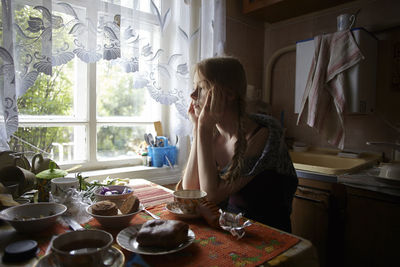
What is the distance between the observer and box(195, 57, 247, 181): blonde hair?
119 centimetres

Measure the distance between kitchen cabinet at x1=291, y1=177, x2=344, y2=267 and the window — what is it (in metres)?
1.16

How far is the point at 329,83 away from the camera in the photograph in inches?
73.6

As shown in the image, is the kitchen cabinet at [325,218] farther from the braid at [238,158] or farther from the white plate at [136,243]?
the white plate at [136,243]

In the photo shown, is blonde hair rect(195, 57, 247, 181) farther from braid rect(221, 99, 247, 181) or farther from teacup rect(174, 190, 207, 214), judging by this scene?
teacup rect(174, 190, 207, 214)

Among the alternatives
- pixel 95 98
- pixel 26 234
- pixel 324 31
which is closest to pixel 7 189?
pixel 26 234

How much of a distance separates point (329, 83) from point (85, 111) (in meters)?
1.62

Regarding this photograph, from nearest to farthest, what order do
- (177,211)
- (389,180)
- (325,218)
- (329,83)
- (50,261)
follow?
(50,261) < (177,211) < (389,180) < (325,218) < (329,83)

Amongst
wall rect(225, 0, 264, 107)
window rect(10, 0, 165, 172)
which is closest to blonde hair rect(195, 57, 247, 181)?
window rect(10, 0, 165, 172)

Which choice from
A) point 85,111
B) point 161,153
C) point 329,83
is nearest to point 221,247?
point 161,153

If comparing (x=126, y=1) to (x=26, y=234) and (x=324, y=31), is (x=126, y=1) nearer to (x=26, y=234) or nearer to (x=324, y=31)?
(x=26, y=234)

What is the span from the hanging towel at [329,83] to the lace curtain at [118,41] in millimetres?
694

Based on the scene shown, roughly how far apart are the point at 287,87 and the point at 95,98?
1.59m

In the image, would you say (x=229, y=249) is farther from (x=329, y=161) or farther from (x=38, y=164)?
(x=329, y=161)

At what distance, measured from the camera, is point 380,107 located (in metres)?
1.90
